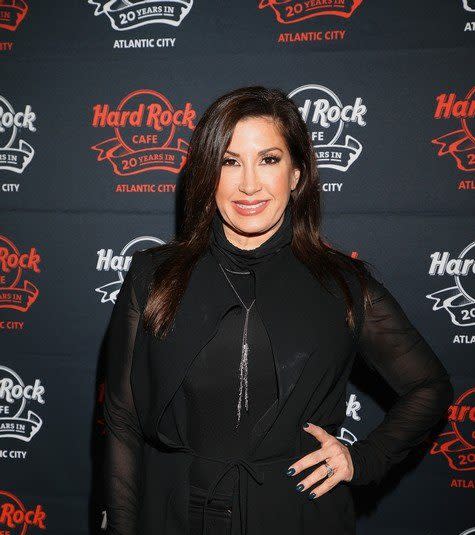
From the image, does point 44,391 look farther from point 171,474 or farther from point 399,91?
point 399,91

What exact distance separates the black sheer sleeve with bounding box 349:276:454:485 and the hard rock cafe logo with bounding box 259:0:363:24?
3.70 feet

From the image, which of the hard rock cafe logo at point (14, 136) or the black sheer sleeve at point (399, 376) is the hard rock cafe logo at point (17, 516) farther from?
the black sheer sleeve at point (399, 376)

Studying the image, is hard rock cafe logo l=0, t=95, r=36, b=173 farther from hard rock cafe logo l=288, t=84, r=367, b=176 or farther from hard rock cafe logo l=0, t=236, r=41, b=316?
hard rock cafe logo l=288, t=84, r=367, b=176

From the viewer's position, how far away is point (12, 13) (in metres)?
2.25

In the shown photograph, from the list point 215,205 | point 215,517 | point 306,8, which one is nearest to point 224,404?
point 215,517

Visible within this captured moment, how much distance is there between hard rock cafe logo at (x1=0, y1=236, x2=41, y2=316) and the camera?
7.59 ft

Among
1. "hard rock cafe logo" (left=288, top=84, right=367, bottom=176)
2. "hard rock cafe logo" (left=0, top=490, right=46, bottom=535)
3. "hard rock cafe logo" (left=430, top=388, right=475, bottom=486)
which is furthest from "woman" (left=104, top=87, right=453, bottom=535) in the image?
"hard rock cafe logo" (left=0, top=490, right=46, bottom=535)

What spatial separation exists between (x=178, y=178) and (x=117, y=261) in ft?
1.41

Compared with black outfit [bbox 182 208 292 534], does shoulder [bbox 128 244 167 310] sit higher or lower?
higher

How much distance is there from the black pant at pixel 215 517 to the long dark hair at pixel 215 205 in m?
0.42

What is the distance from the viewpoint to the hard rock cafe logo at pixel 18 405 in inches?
93.1

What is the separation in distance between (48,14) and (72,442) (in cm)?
179

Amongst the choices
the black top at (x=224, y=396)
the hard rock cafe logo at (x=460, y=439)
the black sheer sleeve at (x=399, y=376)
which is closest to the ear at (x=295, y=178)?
the black sheer sleeve at (x=399, y=376)

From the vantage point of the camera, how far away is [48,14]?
87.7 inches
